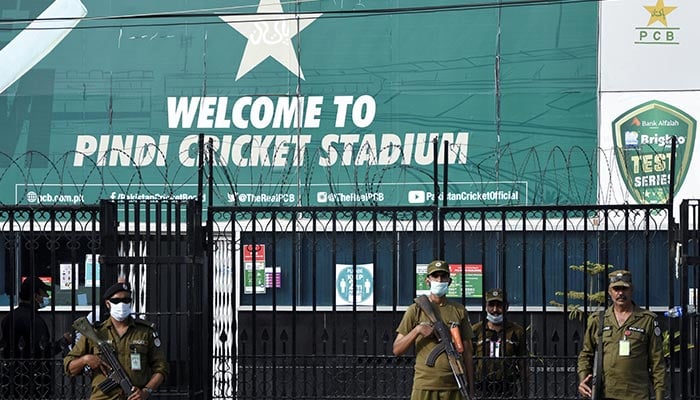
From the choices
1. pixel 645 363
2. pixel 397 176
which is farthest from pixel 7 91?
pixel 645 363

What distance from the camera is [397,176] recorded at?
19.2 meters

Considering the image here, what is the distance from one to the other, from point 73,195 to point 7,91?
198cm

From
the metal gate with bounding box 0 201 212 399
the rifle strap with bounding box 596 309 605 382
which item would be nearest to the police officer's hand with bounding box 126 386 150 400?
the metal gate with bounding box 0 201 212 399

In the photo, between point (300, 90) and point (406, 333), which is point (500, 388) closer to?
point (406, 333)

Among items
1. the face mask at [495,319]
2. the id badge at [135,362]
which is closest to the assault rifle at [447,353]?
the face mask at [495,319]

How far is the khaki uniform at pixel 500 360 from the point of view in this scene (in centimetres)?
1115

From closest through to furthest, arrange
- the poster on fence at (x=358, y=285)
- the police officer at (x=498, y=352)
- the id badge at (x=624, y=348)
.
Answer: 1. the id badge at (x=624, y=348)
2. the police officer at (x=498, y=352)
3. the poster on fence at (x=358, y=285)

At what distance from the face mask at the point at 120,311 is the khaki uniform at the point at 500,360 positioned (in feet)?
10.5

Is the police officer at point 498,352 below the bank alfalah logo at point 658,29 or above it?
below

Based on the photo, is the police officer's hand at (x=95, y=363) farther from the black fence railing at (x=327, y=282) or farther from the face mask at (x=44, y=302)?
the face mask at (x=44, y=302)

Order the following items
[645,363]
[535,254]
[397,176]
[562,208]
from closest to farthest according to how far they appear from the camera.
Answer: [645,363] → [562,208] → [535,254] → [397,176]

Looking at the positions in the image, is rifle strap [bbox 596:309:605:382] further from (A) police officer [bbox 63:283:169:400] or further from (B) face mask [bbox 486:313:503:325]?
(A) police officer [bbox 63:283:169:400]

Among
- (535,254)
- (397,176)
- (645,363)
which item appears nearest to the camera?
(645,363)

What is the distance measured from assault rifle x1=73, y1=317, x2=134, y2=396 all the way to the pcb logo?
11.1m
